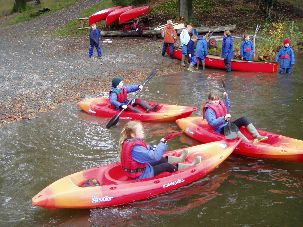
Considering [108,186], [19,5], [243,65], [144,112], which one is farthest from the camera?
[19,5]

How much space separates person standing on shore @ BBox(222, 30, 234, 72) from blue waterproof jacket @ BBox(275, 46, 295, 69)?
5.49 feet

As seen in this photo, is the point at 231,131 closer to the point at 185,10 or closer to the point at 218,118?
the point at 218,118

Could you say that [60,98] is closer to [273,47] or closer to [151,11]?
[273,47]

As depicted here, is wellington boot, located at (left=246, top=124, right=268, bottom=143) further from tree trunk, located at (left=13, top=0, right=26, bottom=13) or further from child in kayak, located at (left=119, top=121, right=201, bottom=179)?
tree trunk, located at (left=13, top=0, right=26, bottom=13)

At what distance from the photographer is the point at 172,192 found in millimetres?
7703

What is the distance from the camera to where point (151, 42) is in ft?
70.4

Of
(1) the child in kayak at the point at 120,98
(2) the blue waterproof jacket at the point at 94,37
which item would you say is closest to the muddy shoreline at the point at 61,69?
(2) the blue waterproof jacket at the point at 94,37

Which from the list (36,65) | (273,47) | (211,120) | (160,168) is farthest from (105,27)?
(160,168)

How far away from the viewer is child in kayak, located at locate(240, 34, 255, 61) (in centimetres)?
1639

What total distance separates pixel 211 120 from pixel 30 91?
22.6 ft

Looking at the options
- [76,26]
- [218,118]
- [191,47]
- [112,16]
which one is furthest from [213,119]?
[76,26]

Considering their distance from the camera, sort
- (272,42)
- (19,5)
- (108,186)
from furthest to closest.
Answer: (19,5), (272,42), (108,186)

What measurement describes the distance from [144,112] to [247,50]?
21.9 ft

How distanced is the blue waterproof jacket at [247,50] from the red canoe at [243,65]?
17.2 inches
